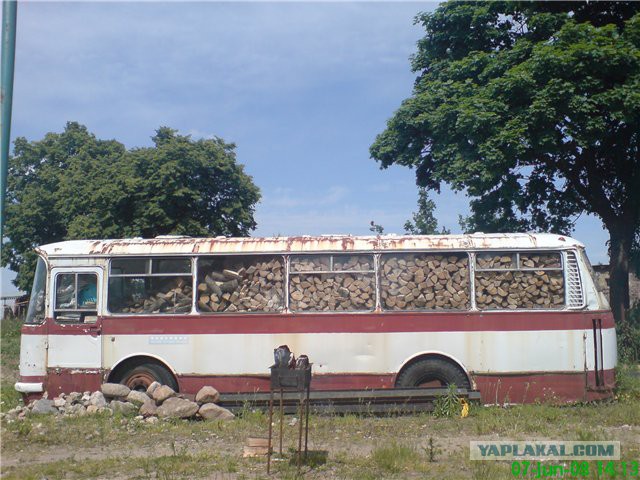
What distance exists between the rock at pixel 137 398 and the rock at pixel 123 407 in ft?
0.27

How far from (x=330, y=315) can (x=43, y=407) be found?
15.1 feet

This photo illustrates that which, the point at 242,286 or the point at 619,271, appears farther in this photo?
the point at 619,271

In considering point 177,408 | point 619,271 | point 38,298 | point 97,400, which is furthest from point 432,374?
point 619,271

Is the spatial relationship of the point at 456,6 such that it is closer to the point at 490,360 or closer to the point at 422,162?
the point at 422,162

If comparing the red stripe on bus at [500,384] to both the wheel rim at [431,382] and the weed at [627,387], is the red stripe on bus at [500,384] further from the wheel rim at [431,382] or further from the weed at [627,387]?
the weed at [627,387]

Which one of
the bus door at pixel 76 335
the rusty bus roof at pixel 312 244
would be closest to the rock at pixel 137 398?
the bus door at pixel 76 335

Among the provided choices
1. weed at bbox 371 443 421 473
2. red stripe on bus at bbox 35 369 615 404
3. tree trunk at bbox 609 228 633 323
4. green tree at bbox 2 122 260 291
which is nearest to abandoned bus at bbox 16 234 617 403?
red stripe on bus at bbox 35 369 615 404

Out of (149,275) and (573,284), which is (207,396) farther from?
(573,284)

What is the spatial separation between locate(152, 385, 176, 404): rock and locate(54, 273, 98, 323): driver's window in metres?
1.78

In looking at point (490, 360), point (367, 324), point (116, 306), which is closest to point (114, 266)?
point (116, 306)

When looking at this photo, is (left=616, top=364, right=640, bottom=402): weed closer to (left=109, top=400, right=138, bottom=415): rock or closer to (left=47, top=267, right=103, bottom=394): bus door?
(left=109, top=400, right=138, bottom=415): rock

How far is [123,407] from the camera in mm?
9555

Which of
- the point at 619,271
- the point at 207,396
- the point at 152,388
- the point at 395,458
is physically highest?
the point at 619,271

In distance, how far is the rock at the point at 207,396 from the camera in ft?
32.7
